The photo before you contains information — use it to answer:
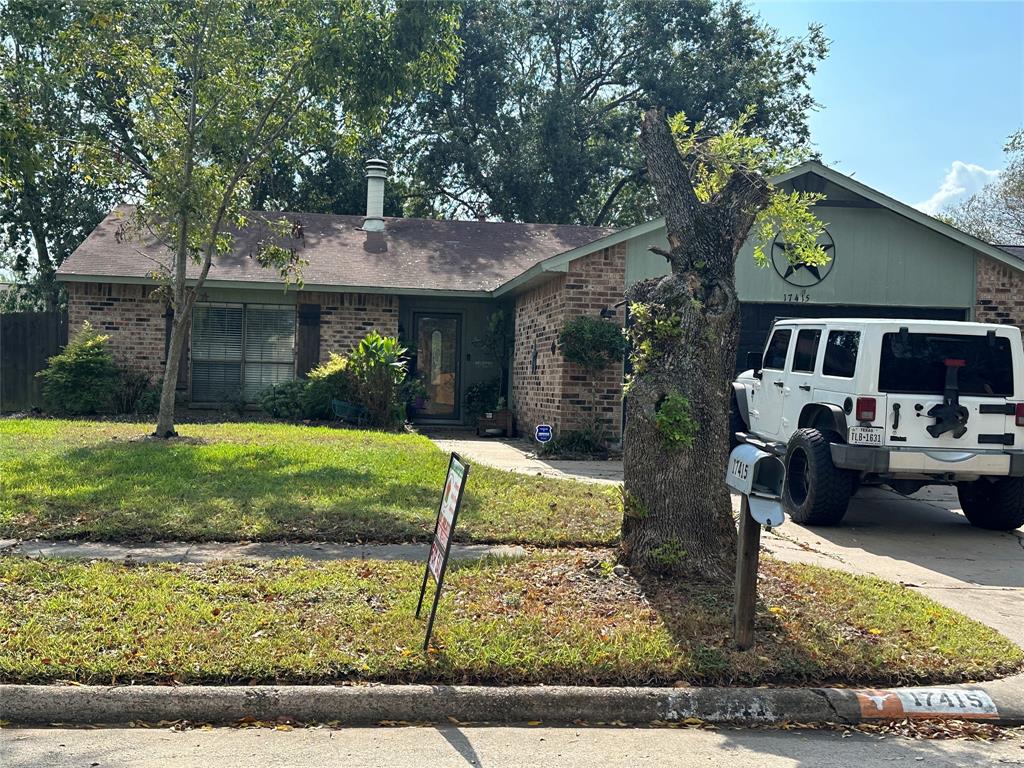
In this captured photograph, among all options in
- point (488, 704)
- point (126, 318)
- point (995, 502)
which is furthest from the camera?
point (126, 318)

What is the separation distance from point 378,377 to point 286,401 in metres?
2.10

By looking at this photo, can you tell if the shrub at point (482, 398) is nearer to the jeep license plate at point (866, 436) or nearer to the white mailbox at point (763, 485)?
the jeep license plate at point (866, 436)

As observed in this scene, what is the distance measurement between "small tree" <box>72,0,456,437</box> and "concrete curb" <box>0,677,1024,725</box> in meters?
9.23

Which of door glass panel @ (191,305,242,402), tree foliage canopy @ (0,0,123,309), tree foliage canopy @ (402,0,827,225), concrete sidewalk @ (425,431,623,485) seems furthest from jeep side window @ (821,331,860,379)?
tree foliage canopy @ (402,0,827,225)

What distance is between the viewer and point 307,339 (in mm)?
17734

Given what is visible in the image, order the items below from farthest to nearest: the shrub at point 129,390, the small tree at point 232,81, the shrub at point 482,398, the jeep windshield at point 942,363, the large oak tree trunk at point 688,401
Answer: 1. the shrub at point 482,398
2. the shrub at point 129,390
3. the small tree at point 232,81
4. the jeep windshield at point 942,363
5. the large oak tree trunk at point 688,401

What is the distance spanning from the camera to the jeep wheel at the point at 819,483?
355 inches

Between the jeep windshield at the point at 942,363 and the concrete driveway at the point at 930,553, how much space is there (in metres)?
1.43

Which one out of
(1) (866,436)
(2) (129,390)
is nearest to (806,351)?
(1) (866,436)

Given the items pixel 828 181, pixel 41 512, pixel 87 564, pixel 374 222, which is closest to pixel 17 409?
pixel 374 222

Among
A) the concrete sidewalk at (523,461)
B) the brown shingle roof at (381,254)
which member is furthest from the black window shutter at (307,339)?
the concrete sidewalk at (523,461)

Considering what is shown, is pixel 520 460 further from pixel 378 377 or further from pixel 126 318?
pixel 126 318

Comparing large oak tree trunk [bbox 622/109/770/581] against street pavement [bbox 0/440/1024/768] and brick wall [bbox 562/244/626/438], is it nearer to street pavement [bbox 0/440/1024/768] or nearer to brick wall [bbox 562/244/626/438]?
street pavement [bbox 0/440/1024/768]

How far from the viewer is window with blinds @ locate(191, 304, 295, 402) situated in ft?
58.0
